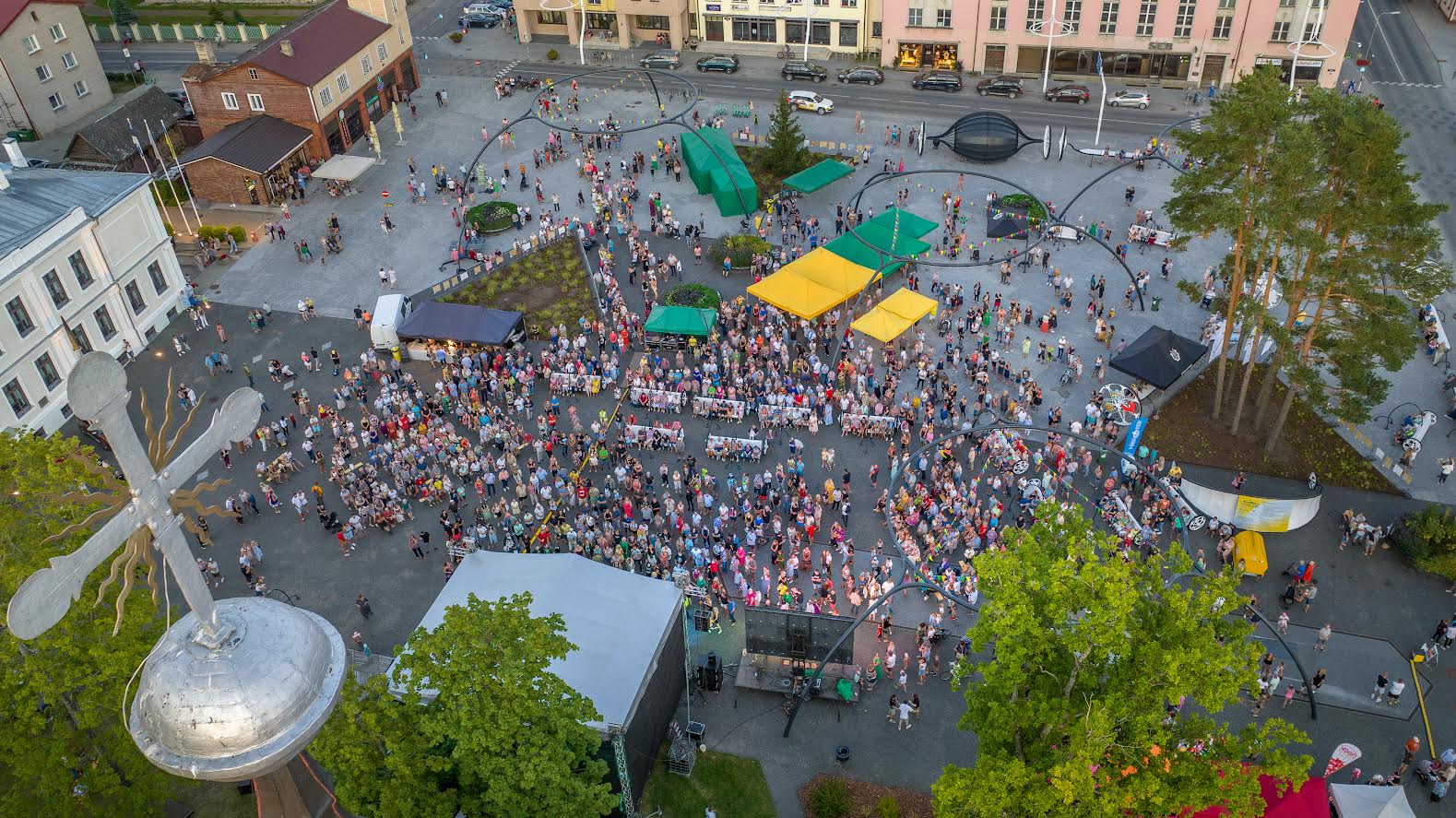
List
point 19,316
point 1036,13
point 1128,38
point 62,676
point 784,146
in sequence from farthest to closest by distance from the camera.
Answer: point 1036,13, point 1128,38, point 784,146, point 19,316, point 62,676

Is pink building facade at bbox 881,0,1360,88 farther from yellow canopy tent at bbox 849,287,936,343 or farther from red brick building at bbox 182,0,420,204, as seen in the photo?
red brick building at bbox 182,0,420,204

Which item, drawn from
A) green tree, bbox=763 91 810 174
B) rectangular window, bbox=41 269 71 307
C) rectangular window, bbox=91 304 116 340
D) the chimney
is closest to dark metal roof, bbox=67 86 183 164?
the chimney

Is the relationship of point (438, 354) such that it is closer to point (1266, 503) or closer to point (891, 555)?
point (891, 555)

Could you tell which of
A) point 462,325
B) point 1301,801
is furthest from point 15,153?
point 1301,801

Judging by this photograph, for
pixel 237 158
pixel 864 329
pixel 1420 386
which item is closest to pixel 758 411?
pixel 864 329

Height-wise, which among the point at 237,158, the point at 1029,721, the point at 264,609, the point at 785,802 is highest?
the point at 264,609

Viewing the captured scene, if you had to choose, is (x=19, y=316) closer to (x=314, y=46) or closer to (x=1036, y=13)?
(x=314, y=46)

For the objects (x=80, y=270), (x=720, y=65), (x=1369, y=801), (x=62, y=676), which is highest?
(x=62, y=676)
